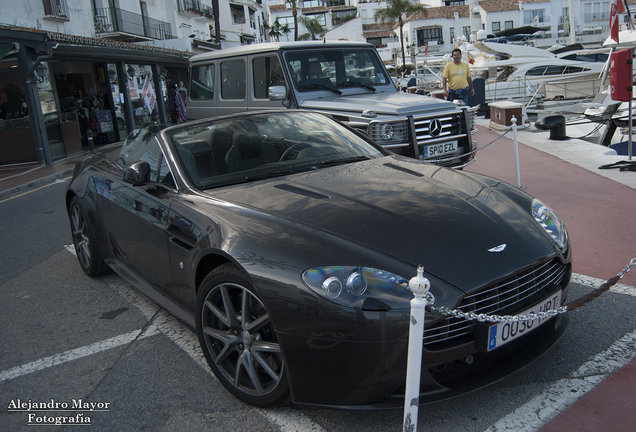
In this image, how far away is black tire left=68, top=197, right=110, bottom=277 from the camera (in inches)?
177

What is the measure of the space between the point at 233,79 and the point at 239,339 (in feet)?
19.5

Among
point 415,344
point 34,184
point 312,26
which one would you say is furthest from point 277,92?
point 312,26

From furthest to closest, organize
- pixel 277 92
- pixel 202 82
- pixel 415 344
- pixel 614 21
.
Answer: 1. pixel 614 21
2. pixel 202 82
3. pixel 277 92
4. pixel 415 344

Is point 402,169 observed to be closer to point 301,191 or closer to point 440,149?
point 301,191

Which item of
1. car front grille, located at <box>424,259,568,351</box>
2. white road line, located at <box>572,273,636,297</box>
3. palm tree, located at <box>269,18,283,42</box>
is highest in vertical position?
palm tree, located at <box>269,18,283,42</box>

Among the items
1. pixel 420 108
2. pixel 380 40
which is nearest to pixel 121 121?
pixel 420 108

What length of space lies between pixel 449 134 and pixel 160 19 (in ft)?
111

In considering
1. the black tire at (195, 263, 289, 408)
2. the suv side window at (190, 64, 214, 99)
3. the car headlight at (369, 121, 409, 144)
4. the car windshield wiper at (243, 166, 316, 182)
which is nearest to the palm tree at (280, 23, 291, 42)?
the suv side window at (190, 64, 214, 99)

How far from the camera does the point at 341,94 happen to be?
712 centimetres

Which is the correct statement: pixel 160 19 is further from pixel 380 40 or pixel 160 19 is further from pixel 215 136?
pixel 380 40

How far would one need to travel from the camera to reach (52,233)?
665 centimetres

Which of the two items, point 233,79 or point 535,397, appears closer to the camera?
point 535,397

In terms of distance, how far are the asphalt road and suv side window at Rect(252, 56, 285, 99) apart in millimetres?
A: 3752

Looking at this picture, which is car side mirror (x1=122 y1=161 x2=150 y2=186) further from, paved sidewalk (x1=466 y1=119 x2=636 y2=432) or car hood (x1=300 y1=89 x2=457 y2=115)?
car hood (x1=300 y1=89 x2=457 y2=115)
